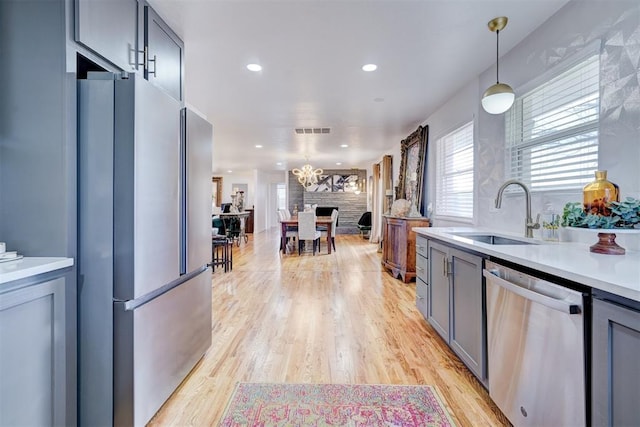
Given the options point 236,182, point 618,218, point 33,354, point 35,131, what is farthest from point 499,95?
point 236,182

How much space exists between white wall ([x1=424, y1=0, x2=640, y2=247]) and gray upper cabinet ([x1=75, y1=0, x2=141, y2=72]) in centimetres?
258

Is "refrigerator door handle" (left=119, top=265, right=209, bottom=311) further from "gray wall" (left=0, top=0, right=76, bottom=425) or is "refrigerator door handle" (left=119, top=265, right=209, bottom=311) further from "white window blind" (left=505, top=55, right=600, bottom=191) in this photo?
"white window blind" (left=505, top=55, right=600, bottom=191)

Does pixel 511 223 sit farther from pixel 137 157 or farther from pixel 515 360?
pixel 137 157

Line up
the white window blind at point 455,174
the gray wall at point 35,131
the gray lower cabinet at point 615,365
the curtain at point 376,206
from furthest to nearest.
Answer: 1. the curtain at point 376,206
2. the white window blind at point 455,174
3. the gray wall at point 35,131
4. the gray lower cabinet at point 615,365

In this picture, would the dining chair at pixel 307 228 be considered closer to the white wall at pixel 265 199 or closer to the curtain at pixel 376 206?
the curtain at pixel 376 206

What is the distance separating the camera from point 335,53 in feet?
8.76

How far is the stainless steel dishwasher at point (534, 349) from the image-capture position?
42.9 inches

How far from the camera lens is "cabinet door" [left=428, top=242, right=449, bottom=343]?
7.49ft

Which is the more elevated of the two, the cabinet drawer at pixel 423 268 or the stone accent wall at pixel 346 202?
the stone accent wall at pixel 346 202

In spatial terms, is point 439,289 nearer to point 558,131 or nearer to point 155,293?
point 558,131

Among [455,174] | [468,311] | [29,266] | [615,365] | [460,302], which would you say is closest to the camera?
[615,365]

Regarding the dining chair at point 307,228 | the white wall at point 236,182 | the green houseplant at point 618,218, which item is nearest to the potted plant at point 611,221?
the green houseplant at point 618,218

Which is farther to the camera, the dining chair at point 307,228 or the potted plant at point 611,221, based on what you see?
the dining chair at point 307,228

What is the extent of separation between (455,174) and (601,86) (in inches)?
83.2
